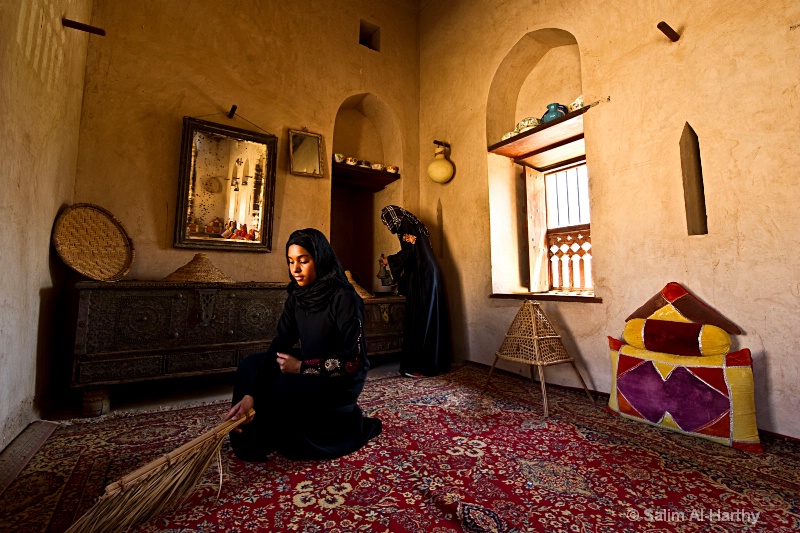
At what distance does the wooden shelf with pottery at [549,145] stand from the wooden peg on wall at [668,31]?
740 mm

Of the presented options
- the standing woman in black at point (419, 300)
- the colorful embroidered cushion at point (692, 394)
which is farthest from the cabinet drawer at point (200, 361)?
the colorful embroidered cushion at point (692, 394)

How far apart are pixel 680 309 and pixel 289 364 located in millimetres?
2698

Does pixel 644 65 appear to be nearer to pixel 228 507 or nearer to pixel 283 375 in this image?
pixel 283 375

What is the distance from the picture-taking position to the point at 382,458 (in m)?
1.99

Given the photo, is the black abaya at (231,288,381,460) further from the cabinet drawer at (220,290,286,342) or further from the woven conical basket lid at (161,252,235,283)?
the woven conical basket lid at (161,252,235,283)

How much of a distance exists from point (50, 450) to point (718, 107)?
475 cm

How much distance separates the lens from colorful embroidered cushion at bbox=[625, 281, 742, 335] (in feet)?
8.20

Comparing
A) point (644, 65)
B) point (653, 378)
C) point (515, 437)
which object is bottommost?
point (515, 437)

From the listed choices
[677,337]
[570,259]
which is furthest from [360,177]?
[677,337]

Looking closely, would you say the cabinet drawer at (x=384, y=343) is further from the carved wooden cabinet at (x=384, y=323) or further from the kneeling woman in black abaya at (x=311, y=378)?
the kneeling woman in black abaya at (x=311, y=378)

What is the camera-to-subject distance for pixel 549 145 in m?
4.18

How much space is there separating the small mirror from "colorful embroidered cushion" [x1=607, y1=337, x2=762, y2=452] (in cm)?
372

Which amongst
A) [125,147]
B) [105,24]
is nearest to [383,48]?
[105,24]

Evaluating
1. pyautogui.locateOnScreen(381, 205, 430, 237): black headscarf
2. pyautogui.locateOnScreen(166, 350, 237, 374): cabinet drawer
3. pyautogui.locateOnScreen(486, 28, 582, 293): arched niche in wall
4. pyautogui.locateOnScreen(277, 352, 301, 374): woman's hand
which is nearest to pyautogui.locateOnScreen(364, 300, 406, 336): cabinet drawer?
pyautogui.locateOnScreen(381, 205, 430, 237): black headscarf
